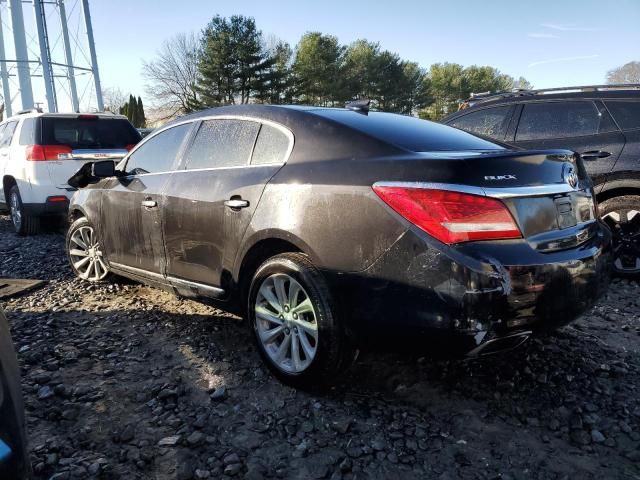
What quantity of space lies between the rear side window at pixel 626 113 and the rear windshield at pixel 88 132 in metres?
6.22

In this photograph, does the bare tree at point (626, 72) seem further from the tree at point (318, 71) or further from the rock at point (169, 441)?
the rock at point (169, 441)

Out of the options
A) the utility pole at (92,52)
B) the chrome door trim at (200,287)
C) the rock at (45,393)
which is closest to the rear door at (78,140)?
the chrome door trim at (200,287)

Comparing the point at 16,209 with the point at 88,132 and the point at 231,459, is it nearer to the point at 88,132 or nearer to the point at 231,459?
the point at 88,132

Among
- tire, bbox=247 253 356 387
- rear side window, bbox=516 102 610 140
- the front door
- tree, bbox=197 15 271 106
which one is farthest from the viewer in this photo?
tree, bbox=197 15 271 106

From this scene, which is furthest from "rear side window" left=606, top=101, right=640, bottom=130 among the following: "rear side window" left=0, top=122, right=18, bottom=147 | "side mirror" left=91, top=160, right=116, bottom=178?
"rear side window" left=0, top=122, right=18, bottom=147

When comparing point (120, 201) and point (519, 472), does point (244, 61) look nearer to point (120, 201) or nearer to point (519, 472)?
point (120, 201)

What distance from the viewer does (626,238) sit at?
4.64 m

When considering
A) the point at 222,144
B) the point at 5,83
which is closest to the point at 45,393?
the point at 222,144

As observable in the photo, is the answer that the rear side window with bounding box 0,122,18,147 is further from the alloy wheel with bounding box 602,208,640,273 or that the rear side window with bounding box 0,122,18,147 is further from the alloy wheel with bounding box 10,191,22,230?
the alloy wheel with bounding box 602,208,640,273

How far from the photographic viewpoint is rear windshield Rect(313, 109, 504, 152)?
8.58 ft

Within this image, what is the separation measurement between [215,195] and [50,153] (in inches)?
188

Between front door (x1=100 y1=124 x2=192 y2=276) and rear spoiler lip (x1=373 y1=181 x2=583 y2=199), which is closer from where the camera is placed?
rear spoiler lip (x1=373 y1=181 x2=583 y2=199)

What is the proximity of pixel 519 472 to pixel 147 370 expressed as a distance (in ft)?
6.93

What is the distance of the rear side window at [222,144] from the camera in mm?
3068
